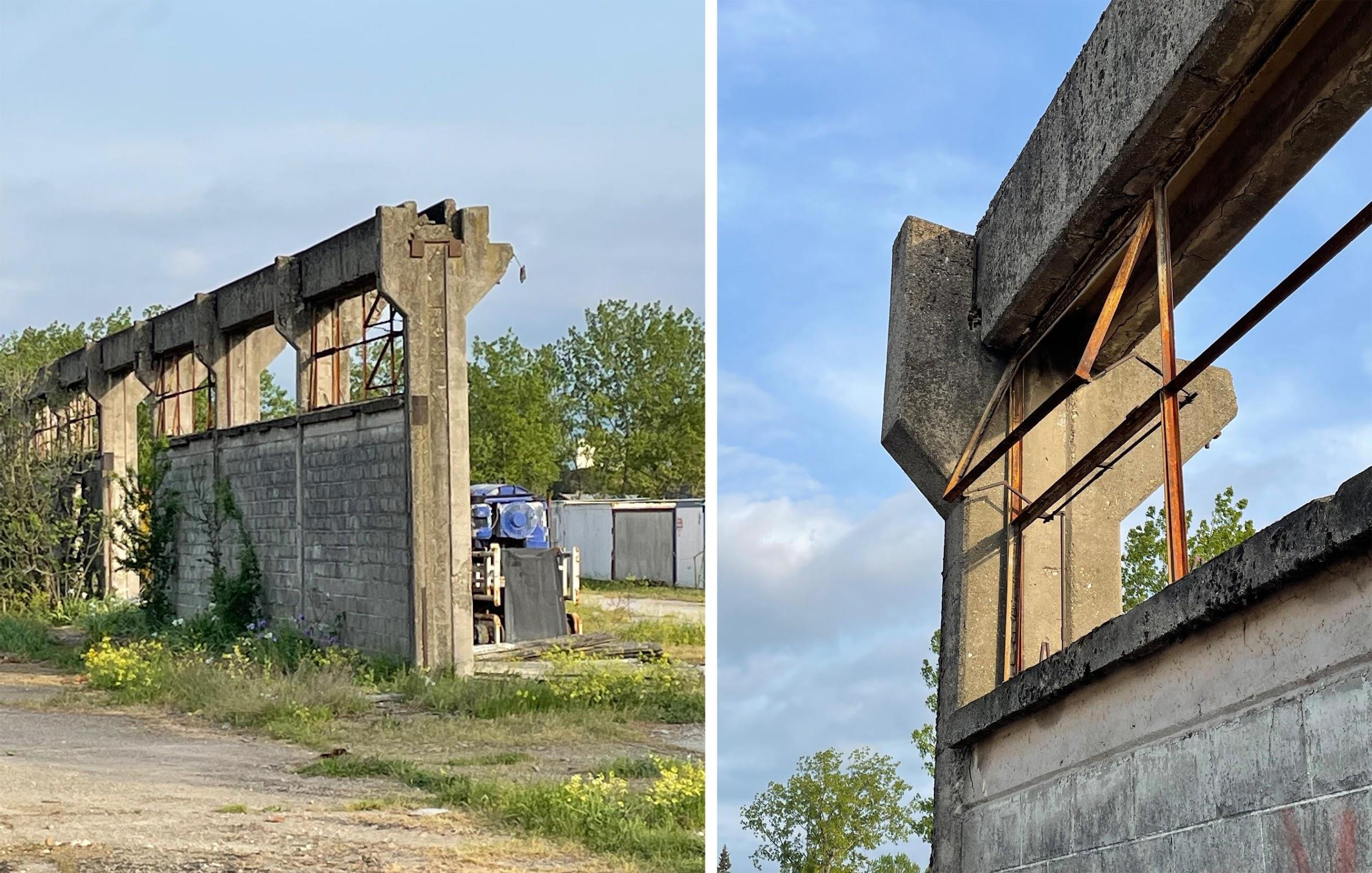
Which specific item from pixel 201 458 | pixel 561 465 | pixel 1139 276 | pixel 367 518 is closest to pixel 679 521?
pixel 561 465

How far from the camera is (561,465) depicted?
47.0 meters

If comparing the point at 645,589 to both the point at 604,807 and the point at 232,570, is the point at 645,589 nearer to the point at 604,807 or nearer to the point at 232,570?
the point at 232,570

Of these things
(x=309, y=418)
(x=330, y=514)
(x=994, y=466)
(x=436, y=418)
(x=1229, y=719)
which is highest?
(x=309, y=418)

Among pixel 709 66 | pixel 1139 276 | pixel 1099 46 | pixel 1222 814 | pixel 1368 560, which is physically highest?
pixel 709 66

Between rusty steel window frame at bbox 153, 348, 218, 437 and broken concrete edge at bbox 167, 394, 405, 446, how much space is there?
817 mm

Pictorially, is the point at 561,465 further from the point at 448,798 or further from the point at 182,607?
the point at 448,798

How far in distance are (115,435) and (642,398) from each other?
75.3 ft

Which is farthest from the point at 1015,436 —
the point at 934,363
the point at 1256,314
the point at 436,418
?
the point at 436,418

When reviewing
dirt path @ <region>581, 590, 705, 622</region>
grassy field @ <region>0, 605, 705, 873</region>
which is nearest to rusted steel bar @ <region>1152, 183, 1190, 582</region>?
grassy field @ <region>0, 605, 705, 873</region>

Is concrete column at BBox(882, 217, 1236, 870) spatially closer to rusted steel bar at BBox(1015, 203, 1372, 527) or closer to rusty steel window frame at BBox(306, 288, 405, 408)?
rusted steel bar at BBox(1015, 203, 1372, 527)

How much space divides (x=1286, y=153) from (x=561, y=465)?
43195 millimetres

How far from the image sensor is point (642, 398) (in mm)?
44719

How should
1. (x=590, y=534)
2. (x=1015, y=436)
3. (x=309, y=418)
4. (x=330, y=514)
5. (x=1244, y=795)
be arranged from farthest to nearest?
(x=590, y=534) < (x=309, y=418) < (x=330, y=514) < (x=1015, y=436) < (x=1244, y=795)

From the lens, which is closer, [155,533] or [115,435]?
[155,533]
